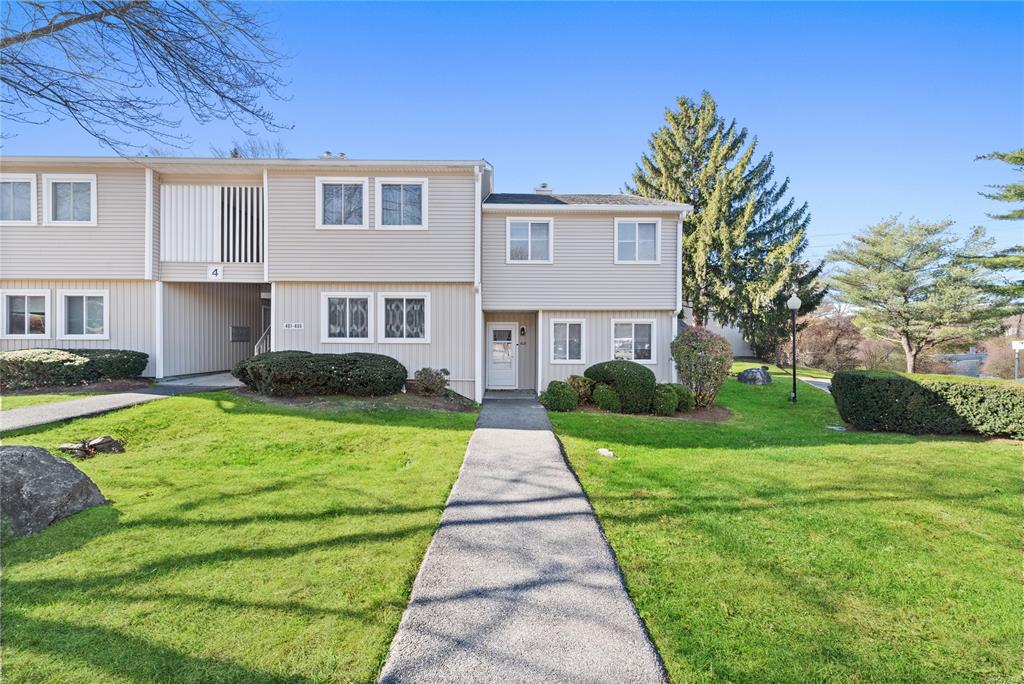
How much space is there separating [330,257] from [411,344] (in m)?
3.19

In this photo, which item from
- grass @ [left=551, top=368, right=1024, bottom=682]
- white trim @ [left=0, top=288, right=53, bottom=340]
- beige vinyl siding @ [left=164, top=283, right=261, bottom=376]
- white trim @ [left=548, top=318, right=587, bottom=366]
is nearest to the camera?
grass @ [left=551, top=368, right=1024, bottom=682]

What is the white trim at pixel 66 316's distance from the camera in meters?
12.2

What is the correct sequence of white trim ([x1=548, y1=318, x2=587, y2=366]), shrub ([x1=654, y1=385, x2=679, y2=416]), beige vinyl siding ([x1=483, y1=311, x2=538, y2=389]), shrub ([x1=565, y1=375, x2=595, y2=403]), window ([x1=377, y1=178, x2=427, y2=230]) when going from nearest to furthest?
shrub ([x1=654, y1=385, x2=679, y2=416]) < shrub ([x1=565, y1=375, x2=595, y2=403]) < window ([x1=377, y1=178, x2=427, y2=230]) < white trim ([x1=548, y1=318, x2=587, y2=366]) < beige vinyl siding ([x1=483, y1=311, x2=538, y2=389])

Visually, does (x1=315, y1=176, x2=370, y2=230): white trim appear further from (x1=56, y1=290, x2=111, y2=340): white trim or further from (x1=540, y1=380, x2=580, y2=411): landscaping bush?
(x1=540, y1=380, x2=580, y2=411): landscaping bush

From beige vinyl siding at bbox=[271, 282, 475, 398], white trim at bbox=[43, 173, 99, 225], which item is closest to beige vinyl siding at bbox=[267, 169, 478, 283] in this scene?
beige vinyl siding at bbox=[271, 282, 475, 398]

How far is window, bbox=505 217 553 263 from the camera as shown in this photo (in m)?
13.0

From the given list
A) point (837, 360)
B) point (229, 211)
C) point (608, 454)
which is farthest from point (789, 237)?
point (229, 211)

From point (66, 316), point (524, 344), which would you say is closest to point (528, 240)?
point (524, 344)

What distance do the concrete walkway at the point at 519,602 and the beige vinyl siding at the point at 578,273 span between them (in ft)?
27.9

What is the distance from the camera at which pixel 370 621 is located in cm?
273

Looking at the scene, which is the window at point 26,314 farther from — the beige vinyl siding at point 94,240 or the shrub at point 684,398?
the shrub at point 684,398

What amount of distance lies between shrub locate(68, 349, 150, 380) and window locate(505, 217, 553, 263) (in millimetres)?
10225

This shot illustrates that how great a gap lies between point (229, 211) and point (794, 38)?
590 inches

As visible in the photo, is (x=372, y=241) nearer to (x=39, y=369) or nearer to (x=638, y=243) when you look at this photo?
(x=638, y=243)
